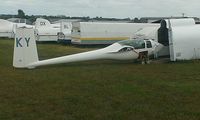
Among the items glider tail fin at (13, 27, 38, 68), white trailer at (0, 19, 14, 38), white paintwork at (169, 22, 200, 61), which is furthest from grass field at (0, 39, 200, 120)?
white trailer at (0, 19, 14, 38)

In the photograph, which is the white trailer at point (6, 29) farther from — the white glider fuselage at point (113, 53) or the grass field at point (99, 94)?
the grass field at point (99, 94)

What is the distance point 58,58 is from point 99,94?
7062 millimetres

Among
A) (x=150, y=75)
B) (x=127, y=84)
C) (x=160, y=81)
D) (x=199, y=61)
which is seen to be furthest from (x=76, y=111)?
(x=199, y=61)

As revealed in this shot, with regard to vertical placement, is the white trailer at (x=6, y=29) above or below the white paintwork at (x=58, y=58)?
above

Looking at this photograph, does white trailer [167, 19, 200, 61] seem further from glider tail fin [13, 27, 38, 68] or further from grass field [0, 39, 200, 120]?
glider tail fin [13, 27, 38, 68]

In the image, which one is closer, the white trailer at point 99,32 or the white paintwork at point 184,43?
the white paintwork at point 184,43

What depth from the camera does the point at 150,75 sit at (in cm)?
1449

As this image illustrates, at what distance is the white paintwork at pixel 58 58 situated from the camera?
1581cm

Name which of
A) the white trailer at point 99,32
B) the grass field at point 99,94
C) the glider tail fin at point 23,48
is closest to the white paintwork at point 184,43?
the grass field at point 99,94

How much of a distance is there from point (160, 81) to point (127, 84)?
A: 4.75 ft

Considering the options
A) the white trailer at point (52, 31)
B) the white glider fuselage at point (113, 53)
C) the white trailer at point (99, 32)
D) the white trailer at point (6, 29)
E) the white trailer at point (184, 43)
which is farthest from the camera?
the white trailer at point (6, 29)

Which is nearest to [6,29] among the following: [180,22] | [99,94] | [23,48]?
[180,22]

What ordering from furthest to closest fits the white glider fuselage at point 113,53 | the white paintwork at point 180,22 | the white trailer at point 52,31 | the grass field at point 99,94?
the white trailer at point 52,31, the white paintwork at point 180,22, the white glider fuselage at point 113,53, the grass field at point 99,94

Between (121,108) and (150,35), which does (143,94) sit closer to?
(121,108)
